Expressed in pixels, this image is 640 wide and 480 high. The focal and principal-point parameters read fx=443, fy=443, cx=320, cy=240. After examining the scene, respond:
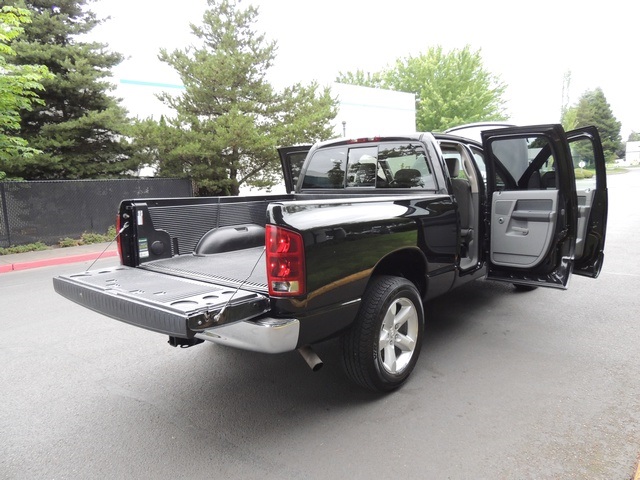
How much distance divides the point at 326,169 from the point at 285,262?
254cm

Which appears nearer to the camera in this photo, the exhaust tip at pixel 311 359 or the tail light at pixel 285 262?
the tail light at pixel 285 262

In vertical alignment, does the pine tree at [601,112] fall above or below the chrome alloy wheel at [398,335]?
above

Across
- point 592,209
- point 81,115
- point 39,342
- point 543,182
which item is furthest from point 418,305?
point 81,115

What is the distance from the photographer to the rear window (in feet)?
13.5

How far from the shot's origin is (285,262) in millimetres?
2570

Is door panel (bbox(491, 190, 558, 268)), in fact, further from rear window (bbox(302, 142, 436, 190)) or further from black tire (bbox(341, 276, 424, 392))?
black tire (bbox(341, 276, 424, 392))

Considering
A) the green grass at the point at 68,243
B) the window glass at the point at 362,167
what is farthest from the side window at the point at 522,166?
the green grass at the point at 68,243

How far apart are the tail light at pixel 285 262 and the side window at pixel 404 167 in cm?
191

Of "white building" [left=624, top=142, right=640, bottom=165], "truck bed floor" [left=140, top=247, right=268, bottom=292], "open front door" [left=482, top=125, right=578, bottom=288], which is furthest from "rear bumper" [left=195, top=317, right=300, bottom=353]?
"white building" [left=624, top=142, right=640, bottom=165]

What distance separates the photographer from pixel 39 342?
15.2 ft

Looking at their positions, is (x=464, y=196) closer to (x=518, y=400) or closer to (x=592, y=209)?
(x=592, y=209)

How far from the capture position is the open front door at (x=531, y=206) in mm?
4238

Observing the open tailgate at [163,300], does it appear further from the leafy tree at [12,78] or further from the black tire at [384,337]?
the leafy tree at [12,78]

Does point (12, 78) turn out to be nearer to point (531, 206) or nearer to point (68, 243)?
point (68, 243)
